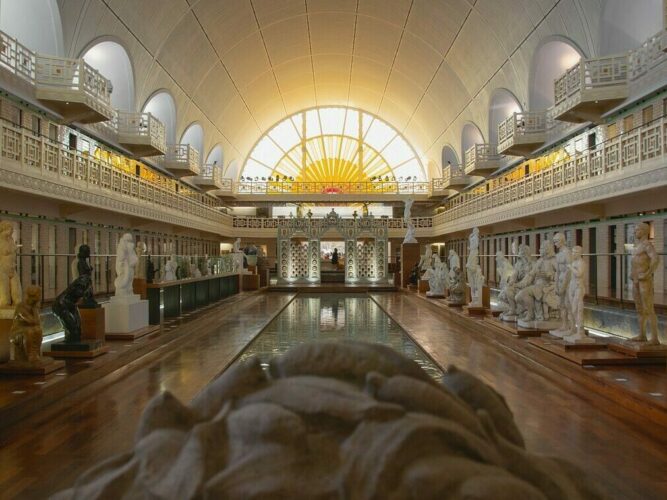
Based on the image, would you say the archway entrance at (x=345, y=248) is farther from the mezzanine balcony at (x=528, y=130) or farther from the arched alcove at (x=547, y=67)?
the arched alcove at (x=547, y=67)

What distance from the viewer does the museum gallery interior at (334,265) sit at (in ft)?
5.94

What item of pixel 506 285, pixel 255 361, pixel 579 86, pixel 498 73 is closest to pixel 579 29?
pixel 579 86

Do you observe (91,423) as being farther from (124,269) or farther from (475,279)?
(475,279)

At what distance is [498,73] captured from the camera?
85.8ft

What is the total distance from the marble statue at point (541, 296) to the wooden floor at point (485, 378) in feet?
2.54

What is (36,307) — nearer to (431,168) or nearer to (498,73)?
(498,73)

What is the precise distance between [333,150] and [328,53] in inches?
456

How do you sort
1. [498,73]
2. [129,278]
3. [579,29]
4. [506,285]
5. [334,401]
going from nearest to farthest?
[334,401] → [129,278] → [506,285] → [579,29] → [498,73]

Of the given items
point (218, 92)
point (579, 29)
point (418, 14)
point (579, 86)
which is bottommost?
point (579, 86)

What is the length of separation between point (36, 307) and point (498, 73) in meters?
24.1

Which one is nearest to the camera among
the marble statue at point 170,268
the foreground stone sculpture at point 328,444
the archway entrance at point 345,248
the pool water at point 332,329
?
the foreground stone sculpture at point 328,444

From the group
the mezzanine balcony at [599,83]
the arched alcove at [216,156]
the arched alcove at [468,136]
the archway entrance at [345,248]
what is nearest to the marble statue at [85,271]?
the mezzanine balcony at [599,83]

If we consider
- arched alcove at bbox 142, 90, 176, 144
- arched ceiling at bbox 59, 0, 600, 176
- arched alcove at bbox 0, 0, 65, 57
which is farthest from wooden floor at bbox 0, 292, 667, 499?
arched alcove at bbox 142, 90, 176, 144

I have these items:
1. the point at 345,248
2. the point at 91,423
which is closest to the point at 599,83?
the point at 345,248
